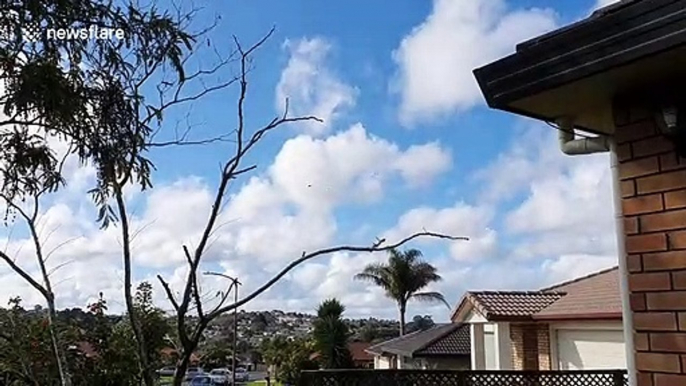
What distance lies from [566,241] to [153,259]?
9.50 metres

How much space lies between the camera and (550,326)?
14.5 m

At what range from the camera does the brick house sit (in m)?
2.21

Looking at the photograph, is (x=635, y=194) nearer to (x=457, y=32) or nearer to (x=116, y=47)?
(x=116, y=47)

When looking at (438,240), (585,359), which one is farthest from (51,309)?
(585,359)

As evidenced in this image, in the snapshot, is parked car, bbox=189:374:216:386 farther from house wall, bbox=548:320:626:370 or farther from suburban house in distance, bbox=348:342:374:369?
suburban house in distance, bbox=348:342:374:369

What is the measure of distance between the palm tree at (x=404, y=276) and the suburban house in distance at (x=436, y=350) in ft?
19.7

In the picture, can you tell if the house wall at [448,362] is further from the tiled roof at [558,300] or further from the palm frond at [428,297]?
the palm frond at [428,297]

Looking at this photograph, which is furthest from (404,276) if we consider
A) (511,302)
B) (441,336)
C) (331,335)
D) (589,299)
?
(589,299)

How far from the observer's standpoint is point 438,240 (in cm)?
607

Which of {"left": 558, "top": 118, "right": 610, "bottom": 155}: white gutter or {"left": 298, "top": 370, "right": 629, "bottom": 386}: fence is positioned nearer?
{"left": 558, "top": 118, "right": 610, "bottom": 155}: white gutter

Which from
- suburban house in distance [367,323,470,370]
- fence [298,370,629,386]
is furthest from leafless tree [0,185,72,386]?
suburban house in distance [367,323,470,370]

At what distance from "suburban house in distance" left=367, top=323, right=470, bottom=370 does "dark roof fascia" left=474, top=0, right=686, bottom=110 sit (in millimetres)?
20586

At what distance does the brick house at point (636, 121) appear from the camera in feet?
7.23

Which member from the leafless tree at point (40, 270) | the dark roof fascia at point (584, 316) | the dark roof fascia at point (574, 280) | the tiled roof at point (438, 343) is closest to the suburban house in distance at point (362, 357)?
the tiled roof at point (438, 343)
